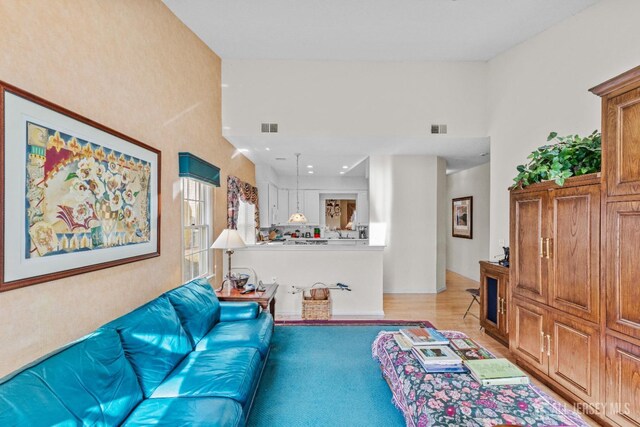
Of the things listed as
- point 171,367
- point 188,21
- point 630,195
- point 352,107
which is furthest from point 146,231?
point 630,195

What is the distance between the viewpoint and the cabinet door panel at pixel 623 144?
1855mm

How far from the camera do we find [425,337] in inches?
95.2

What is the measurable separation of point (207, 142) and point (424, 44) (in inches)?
116

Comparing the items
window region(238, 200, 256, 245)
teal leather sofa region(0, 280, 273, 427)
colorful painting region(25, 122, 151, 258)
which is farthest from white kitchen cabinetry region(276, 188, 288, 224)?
colorful painting region(25, 122, 151, 258)

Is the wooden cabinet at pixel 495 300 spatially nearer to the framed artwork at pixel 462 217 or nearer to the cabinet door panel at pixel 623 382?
the cabinet door panel at pixel 623 382

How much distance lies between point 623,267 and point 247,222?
5.13 meters

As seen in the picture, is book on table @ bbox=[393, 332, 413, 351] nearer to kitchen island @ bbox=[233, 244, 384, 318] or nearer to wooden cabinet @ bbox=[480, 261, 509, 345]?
wooden cabinet @ bbox=[480, 261, 509, 345]

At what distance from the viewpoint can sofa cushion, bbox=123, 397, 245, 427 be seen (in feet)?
4.89

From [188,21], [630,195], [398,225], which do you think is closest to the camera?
[630,195]

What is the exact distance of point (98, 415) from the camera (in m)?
1.40

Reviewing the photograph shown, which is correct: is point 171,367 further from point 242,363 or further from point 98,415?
point 98,415

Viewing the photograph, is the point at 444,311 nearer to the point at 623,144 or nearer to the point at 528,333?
the point at 528,333

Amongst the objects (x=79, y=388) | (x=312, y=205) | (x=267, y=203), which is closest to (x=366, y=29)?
(x=79, y=388)

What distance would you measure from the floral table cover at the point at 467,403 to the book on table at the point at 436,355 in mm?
77
